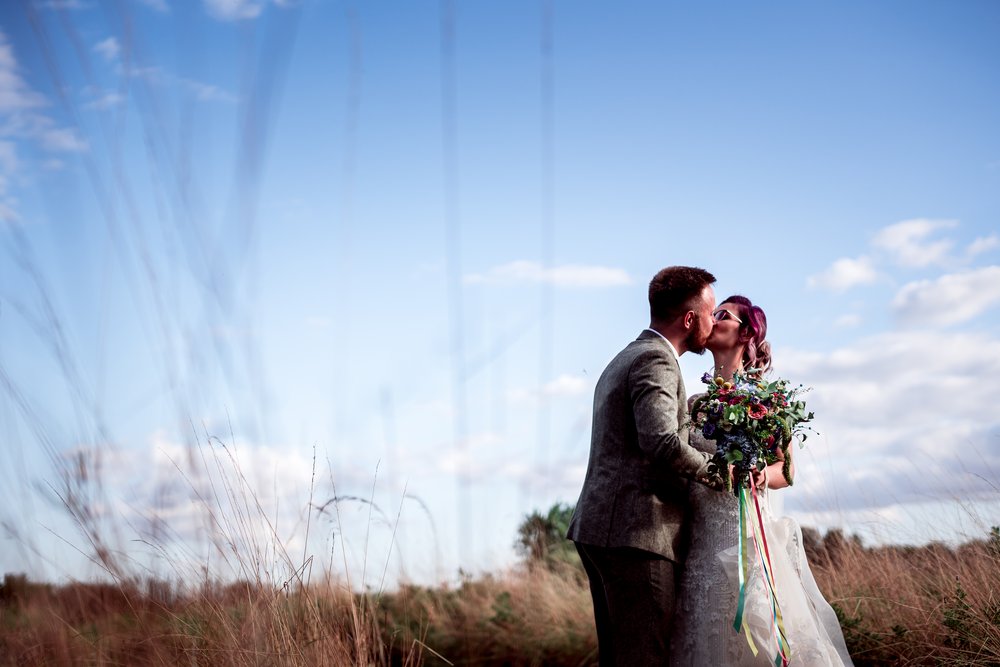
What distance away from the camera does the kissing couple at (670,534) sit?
4098mm

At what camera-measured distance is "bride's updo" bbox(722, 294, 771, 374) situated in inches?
197

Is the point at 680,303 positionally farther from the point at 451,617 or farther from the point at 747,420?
the point at 451,617

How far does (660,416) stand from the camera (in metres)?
4.04

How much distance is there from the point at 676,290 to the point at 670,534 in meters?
1.17

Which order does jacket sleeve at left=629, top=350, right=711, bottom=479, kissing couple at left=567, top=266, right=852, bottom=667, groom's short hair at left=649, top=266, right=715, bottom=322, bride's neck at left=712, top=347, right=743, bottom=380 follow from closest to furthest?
jacket sleeve at left=629, top=350, right=711, bottom=479 < kissing couple at left=567, top=266, right=852, bottom=667 < groom's short hair at left=649, top=266, right=715, bottom=322 < bride's neck at left=712, top=347, right=743, bottom=380

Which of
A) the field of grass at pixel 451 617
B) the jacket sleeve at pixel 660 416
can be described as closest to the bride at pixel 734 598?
the jacket sleeve at pixel 660 416

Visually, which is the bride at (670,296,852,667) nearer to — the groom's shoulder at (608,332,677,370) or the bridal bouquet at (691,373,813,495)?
the bridal bouquet at (691,373,813,495)

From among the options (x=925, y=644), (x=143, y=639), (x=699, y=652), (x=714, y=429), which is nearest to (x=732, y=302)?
(x=714, y=429)

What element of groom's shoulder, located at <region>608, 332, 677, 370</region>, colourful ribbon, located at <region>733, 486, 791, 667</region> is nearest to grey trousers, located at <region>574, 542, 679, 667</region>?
colourful ribbon, located at <region>733, 486, 791, 667</region>

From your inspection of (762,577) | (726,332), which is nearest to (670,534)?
(762,577)

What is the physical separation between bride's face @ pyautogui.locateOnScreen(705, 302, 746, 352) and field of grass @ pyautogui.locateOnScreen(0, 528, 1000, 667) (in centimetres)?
222

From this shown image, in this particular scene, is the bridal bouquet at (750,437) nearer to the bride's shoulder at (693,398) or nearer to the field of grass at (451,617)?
the bride's shoulder at (693,398)

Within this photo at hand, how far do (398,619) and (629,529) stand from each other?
632cm

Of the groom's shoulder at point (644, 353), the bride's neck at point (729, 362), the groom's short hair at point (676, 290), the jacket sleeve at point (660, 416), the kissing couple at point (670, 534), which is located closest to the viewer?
the jacket sleeve at point (660, 416)
